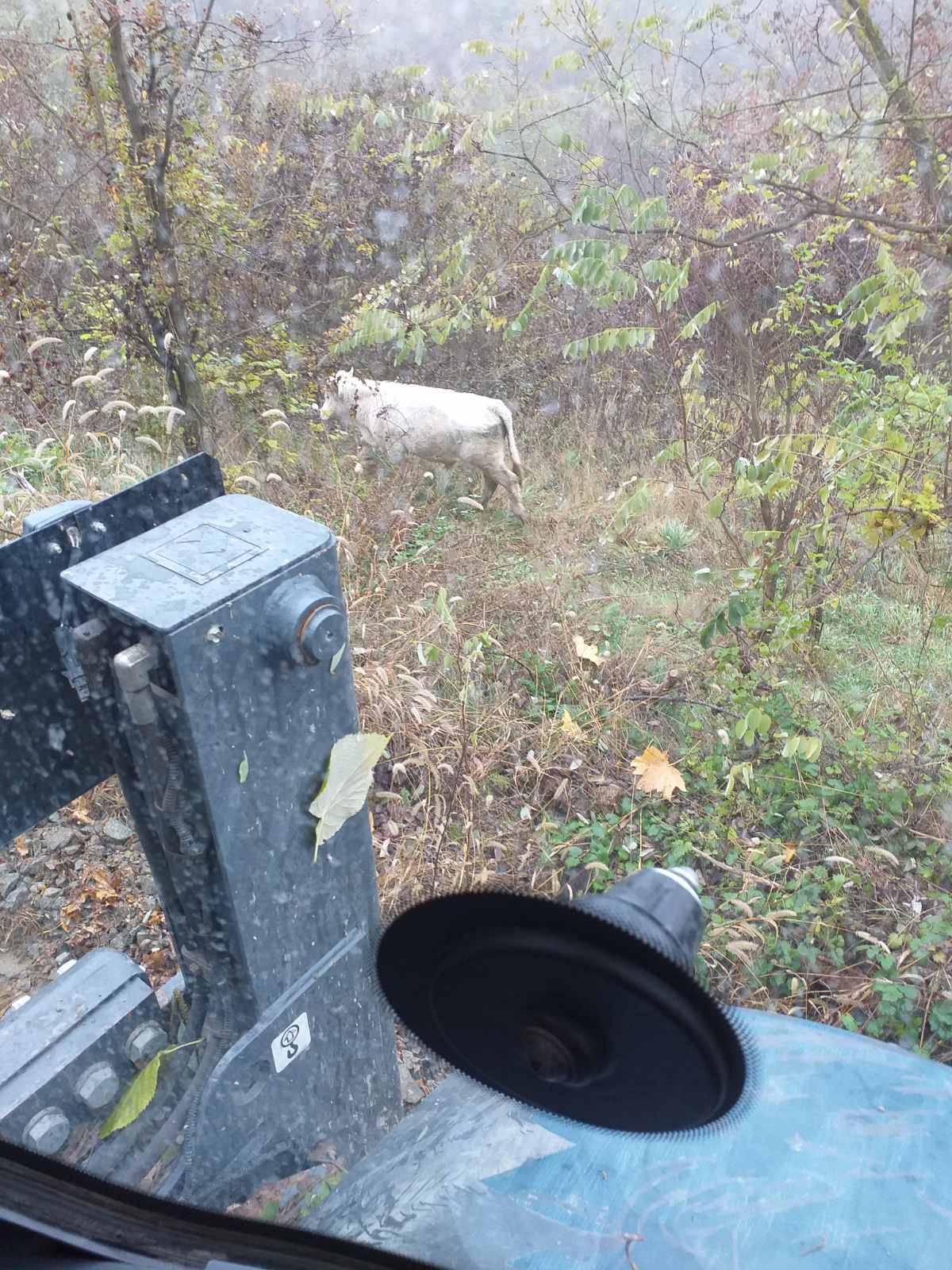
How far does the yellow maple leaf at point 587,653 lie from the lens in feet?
13.8

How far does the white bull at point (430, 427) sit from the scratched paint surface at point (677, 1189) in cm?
569

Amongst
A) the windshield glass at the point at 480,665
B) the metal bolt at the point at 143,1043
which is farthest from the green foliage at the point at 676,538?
the metal bolt at the point at 143,1043

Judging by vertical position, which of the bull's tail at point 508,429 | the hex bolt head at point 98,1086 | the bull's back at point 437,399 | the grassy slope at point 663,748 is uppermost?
the hex bolt head at point 98,1086

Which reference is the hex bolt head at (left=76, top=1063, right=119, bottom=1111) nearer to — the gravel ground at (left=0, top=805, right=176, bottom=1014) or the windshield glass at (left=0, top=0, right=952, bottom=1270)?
the windshield glass at (left=0, top=0, right=952, bottom=1270)

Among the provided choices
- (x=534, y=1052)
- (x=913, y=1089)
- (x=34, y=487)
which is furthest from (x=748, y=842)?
(x=34, y=487)

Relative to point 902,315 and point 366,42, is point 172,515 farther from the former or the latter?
point 366,42

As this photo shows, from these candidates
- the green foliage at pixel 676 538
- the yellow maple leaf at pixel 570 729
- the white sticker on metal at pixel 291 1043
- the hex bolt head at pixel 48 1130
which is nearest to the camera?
the hex bolt head at pixel 48 1130

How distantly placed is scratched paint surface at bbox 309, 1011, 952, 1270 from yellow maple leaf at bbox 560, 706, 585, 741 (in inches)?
94.7

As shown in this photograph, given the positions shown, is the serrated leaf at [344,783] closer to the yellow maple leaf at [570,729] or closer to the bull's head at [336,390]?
the yellow maple leaf at [570,729]

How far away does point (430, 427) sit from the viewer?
705 cm

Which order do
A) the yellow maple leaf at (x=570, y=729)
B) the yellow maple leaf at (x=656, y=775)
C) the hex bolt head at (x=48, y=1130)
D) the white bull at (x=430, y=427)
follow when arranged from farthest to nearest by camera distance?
the white bull at (x=430, y=427), the yellow maple leaf at (x=570, y=729), the yellow maple leaf at (x=656, y=775), the hex bolt head at (x=48, y=1130)

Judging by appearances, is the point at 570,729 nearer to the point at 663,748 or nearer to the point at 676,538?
the point at 663,748

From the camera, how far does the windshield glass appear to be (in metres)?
1.13

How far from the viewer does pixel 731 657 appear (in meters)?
4.14
